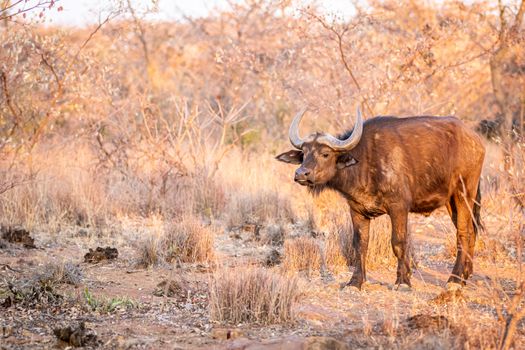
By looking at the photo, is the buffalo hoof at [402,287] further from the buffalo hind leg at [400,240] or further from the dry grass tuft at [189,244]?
the dry grass tuft at [189,244]

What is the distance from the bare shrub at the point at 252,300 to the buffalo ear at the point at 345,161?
1.77 metres

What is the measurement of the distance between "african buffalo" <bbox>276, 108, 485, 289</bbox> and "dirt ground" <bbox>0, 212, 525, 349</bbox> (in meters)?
0.57

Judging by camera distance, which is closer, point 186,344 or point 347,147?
point 186,344

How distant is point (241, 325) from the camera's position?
6.27m

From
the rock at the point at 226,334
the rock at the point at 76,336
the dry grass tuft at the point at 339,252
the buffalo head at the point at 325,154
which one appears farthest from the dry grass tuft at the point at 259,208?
the rock at the point at 76,336

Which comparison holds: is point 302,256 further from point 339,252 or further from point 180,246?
point 180,246

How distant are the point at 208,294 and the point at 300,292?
34.8 inches

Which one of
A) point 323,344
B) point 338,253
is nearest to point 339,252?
point 338,253

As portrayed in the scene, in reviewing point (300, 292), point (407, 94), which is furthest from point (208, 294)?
point (407, 94)

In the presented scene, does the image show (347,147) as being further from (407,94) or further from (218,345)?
(407,94)

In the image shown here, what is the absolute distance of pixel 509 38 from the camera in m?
14.1

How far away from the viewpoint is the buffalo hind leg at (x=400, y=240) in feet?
26.0

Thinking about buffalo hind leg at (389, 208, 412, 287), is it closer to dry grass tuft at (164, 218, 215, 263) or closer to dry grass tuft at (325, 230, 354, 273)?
dry grass tuft at (325, 230, 354, 273)

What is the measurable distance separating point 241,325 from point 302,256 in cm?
276
